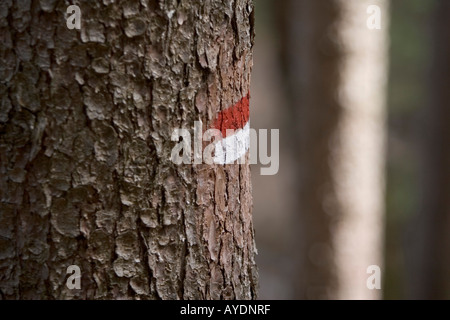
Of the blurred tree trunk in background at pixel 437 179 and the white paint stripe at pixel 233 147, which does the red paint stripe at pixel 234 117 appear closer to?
the white paint stripe at pixel 233 147

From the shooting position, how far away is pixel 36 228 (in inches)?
43.9

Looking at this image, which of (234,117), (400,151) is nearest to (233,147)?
(234,117)

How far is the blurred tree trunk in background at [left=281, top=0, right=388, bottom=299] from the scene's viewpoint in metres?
3.11

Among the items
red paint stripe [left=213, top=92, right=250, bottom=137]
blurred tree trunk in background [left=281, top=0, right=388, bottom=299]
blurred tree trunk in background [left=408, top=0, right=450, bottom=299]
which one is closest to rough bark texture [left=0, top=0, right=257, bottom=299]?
red paint stripe [left=213, top=92, right=250, bottom=137]

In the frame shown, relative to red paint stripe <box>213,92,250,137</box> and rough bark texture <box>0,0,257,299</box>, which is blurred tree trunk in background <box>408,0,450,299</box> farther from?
rough bark texture <box>0,0,257,299</box>

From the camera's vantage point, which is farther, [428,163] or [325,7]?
[428,163]

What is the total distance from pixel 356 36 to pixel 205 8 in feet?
6.88

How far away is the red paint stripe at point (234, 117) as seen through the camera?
48.4 inches

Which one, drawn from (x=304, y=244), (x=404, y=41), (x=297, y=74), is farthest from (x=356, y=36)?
(x=404, y=41)

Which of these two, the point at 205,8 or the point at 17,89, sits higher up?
the point at 205,8

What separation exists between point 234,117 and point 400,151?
696cm

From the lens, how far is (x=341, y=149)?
10.4 feet

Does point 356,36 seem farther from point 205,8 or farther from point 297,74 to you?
point 205,8

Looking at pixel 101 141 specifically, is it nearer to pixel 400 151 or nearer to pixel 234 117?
pixel 234 117
